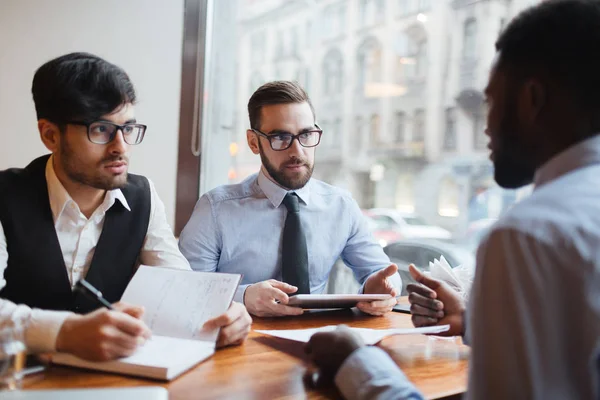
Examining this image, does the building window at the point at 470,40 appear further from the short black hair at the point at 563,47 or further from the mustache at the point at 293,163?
the short black hair at the point at 563,47

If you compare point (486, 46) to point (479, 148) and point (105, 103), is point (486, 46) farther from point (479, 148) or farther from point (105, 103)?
point (105, 103)

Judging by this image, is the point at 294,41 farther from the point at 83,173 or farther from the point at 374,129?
the point at 83,173

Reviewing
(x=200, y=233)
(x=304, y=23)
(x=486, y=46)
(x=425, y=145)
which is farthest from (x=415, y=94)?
(x=200, y=233)

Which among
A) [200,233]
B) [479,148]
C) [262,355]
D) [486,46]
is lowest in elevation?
[262,355]

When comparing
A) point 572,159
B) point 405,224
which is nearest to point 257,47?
point 405,224

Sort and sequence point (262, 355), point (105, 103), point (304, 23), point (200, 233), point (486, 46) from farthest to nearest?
point (304, 23) < point (486, 46) < point (200, 233) < point (105, 103) < point (262, 355)

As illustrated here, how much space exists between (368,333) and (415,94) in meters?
1.55

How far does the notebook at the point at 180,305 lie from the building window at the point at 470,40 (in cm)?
164

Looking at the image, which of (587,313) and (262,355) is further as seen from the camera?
(262,355)

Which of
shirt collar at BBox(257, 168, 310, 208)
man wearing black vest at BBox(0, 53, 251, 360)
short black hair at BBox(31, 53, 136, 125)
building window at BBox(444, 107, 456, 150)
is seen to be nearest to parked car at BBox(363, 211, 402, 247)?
building window at BBox(444, 107, 456, 150)

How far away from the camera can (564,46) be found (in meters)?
0.84

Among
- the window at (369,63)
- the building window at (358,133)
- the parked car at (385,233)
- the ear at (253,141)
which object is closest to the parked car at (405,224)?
the parked car at (385,233)

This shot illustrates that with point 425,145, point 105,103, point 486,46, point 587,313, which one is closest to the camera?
point 587,313

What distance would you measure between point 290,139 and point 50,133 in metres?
0.85
